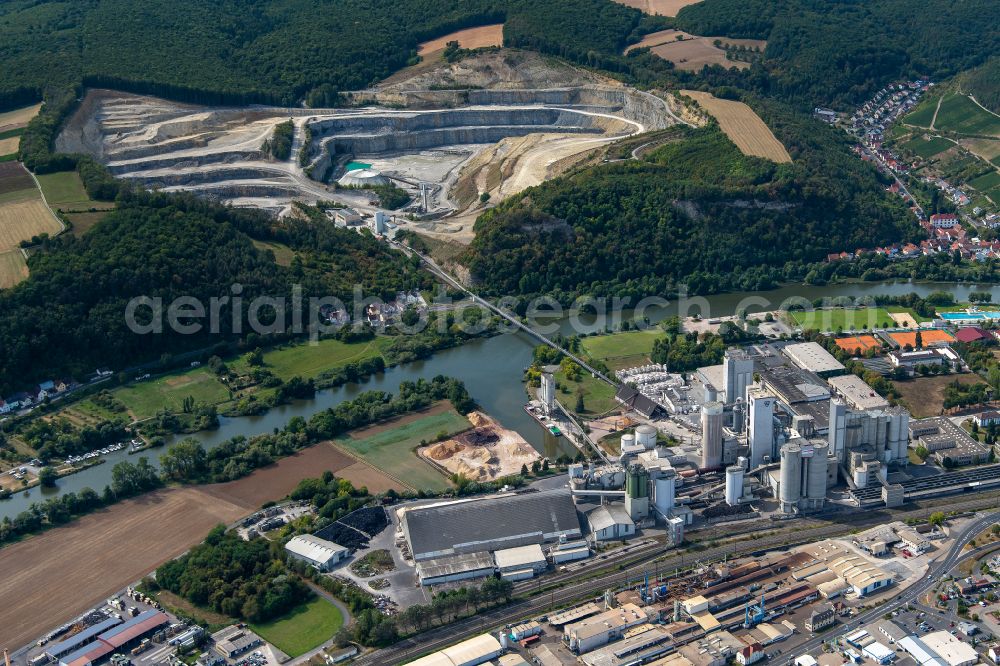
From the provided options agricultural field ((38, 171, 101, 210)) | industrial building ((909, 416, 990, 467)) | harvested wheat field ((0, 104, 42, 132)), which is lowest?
industrial building ((909, 416, 990, 467))

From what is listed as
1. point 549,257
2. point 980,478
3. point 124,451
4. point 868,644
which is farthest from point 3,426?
point 980,478

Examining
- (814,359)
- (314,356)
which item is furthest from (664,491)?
(314,356)

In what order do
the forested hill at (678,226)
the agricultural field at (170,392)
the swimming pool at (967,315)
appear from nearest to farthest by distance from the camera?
the agricultural field at (170,392) < the swimming pool at (967,315) < the forested hill at (678,226)

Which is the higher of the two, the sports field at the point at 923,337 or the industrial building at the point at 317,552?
the sports field at the point at 923,337

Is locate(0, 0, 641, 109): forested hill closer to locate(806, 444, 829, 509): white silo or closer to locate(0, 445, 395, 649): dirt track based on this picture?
locate(0, 445, 395, 649): dirt track

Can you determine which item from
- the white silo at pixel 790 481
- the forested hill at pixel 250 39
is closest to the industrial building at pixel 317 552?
the white silo at pixel 790 481

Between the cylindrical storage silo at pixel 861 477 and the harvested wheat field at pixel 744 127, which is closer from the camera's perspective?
the cylindrical storage silo at pixel 861 477

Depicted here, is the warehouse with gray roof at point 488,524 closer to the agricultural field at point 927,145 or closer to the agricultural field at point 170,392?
the agricultural field at point 170,392

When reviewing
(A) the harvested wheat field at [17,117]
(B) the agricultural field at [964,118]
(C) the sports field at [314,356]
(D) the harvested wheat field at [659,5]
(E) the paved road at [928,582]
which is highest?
(D) the harvested wheat field at [659,5]

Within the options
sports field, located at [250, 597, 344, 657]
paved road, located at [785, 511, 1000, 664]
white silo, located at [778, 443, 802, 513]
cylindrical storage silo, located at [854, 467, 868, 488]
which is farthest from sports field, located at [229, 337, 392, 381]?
paved road, located at [785, 511, 1000, 664]
